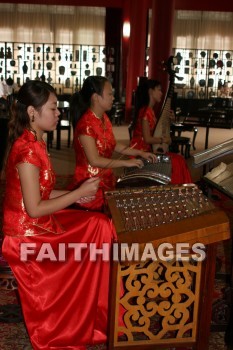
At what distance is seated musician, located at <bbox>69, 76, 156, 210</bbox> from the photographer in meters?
2.76

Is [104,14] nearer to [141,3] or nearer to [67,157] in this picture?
[141,3]

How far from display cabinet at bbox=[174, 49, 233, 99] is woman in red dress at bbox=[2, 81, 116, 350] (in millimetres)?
12283

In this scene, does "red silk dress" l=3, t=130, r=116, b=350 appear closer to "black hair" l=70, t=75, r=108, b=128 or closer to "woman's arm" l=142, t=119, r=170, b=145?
"black hair" l=70, t=75, r=108, b=128

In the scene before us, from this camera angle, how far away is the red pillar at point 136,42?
1130cm

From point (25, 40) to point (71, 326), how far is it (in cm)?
1375

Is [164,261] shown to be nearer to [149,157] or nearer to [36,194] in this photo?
[36,194]

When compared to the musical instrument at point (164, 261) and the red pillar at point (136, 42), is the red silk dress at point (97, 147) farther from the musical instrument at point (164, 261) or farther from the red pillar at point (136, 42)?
the red pillar at point (136, 42)

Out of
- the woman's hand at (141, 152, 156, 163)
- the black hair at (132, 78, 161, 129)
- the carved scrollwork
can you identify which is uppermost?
the black hair at (132, 78, 161, 129)

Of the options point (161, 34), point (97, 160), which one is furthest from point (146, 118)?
point (161, 34)

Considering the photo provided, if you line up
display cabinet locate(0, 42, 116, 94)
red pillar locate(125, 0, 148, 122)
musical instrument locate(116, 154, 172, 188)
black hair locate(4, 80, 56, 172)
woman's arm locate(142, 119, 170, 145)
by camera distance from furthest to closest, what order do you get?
display cabinet locate(0, 42, 116, 94)
red pillar locate(125, 0, 148, 122)
woman's arm locate(142, 119, 170, 145)
musical instrument locate(116, 154, 172, 188)
black hair locate(4, 80, 56, 172)

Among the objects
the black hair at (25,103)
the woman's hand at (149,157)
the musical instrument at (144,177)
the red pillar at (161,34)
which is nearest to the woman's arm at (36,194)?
the black hair at (25,103)

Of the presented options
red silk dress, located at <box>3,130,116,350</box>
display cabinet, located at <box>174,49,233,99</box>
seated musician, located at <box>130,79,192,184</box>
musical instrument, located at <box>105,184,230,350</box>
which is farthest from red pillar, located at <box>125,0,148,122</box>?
red silk dress, located at <box>3,130,116,350</box>

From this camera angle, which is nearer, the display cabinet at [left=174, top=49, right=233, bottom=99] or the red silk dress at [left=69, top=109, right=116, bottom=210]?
the red silk dress at [left=69, top=109, right=116, bottom=210]

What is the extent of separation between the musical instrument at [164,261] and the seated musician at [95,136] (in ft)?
2.07
